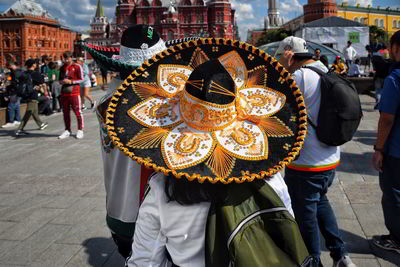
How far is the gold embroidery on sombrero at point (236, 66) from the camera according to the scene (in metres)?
1.61

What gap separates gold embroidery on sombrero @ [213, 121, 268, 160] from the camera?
5.00ft

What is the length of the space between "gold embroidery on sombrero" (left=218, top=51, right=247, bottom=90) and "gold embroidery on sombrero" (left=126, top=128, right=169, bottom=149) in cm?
41

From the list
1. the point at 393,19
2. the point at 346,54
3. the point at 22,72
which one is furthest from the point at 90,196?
the point at 393,19

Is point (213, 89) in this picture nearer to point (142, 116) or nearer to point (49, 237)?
point (142, 116)

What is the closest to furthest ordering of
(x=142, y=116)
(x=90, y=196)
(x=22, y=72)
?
(x=142, y=116), (x=90, y=196), (x=22, y=72)

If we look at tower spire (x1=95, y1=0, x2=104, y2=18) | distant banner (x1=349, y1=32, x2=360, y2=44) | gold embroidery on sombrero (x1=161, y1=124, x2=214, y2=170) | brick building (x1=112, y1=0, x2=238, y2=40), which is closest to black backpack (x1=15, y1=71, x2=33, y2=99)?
gold embroidery on sombrero (x1=161, y1=124, x2=214, y2=170)

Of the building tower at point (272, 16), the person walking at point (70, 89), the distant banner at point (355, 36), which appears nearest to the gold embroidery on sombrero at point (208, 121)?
the person walking at point (70, 89)

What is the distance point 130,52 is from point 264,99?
0.92 metres

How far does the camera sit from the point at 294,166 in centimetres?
267

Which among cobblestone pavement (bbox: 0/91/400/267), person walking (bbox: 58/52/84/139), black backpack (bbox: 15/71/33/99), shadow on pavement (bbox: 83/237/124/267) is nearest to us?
shadow on pavement (bbox: 83/237/124/267)

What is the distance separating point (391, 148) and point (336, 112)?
94 centimetres

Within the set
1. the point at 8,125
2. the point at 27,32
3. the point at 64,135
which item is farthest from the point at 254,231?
the point at 27,32

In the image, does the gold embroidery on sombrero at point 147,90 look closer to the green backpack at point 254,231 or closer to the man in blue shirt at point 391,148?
the green backpack at point 254,231

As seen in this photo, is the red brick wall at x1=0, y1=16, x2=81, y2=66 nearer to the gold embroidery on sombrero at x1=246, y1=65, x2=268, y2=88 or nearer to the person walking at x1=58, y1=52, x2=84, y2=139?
the person walking at x1=58, y1=52, x2=84, y2=139
